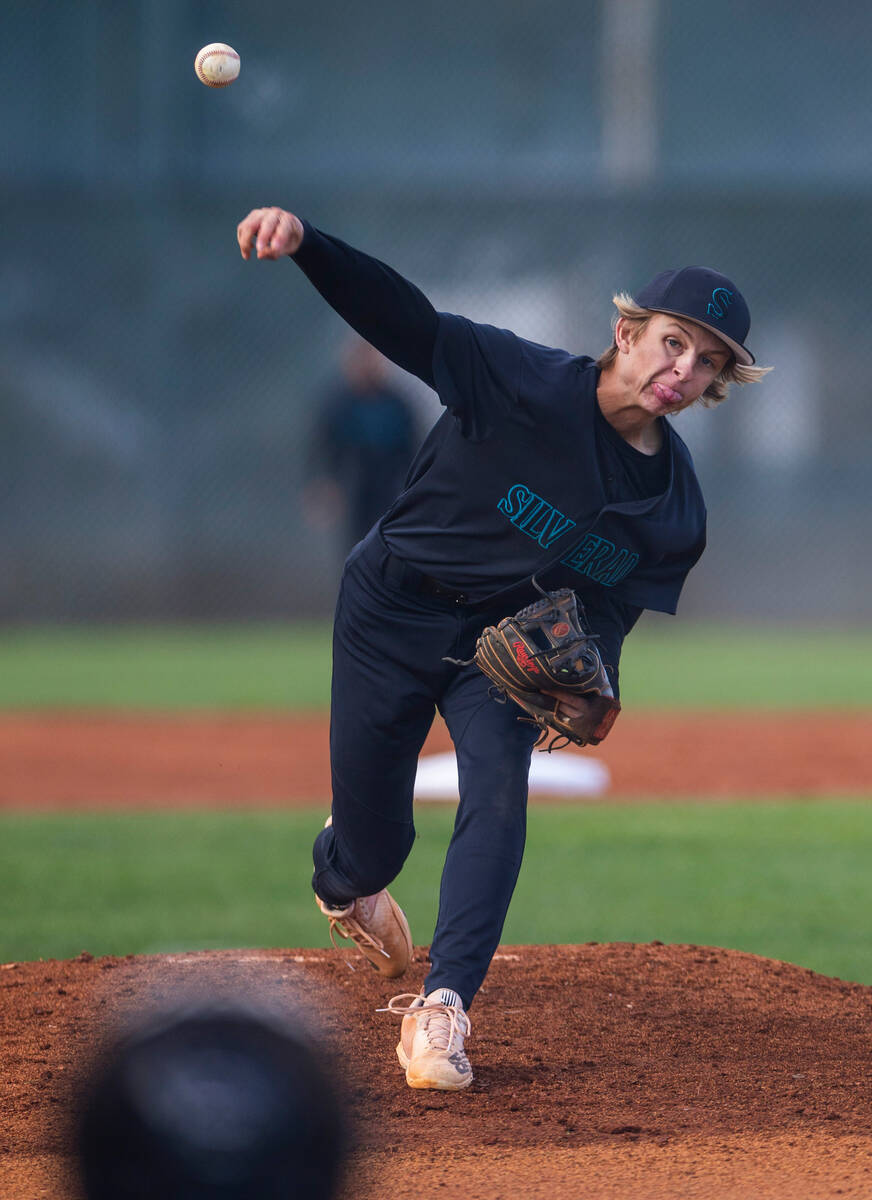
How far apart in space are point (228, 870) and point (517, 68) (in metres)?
9.61

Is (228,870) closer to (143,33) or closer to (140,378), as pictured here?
(140,378)

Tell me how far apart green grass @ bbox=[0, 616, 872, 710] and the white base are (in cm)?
231

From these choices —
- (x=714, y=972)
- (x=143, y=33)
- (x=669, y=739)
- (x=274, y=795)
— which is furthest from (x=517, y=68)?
Result: (x=714, y=972)

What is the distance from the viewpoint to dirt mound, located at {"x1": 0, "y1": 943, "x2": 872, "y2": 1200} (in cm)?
243

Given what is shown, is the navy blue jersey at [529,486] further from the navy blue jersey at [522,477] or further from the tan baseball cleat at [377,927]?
the tan baseball cleat at [377,927]

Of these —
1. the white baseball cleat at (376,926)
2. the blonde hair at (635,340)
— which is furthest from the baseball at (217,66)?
the white baseball cleat at (376,926)

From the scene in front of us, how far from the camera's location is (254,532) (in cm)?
1302

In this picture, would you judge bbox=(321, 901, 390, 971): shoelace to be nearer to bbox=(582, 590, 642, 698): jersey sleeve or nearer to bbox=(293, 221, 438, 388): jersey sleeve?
bbox=(582, 590, 642, 698): jersey sleeve

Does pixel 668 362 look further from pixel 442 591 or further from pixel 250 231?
pixel 250 231

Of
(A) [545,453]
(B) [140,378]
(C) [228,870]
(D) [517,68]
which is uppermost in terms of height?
(D) [517,68]

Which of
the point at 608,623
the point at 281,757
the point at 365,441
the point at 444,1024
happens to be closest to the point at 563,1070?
the point at 444,1024

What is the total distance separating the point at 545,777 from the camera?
7125mm

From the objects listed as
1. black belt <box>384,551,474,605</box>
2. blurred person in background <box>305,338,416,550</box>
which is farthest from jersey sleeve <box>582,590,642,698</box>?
blurred person in background <box>305,338,416,550</box>

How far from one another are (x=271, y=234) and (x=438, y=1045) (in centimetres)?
144
